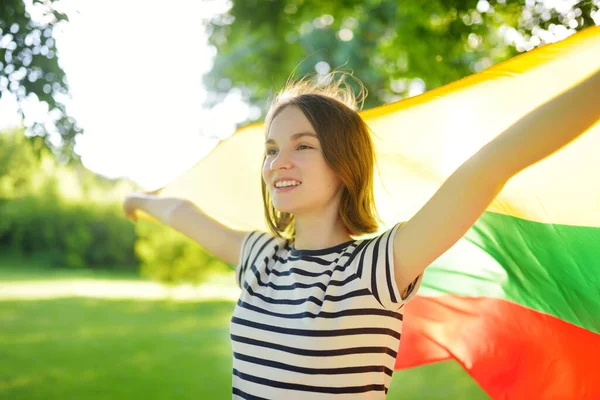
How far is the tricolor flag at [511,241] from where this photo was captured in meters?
1.95

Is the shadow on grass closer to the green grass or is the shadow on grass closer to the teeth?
the green grass

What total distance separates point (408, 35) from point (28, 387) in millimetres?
5994

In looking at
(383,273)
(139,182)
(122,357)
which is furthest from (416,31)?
(139,182)

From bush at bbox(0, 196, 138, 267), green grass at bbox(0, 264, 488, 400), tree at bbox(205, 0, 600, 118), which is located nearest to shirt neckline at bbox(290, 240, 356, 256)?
tree at bbox(205, 0, 600, 118)

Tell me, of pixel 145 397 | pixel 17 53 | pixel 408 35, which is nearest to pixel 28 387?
pixel 145 397

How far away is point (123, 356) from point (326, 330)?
840cm

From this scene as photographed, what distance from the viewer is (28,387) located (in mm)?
7453

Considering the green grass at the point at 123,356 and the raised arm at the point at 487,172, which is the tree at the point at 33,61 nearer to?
the raised arm at the point at 487,172

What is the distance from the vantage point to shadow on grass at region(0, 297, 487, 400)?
24.7ft

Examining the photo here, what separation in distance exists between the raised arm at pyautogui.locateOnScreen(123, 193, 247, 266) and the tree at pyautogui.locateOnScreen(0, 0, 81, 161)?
3.52 feet

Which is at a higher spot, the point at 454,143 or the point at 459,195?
the point at 454,143

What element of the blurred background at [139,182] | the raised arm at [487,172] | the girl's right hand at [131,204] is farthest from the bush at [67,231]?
the raised arm at [487,172]

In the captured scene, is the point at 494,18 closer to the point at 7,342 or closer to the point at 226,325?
the point at 7,342

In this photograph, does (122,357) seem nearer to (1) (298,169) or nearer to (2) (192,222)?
(2) (192,222)
